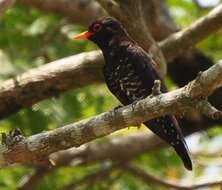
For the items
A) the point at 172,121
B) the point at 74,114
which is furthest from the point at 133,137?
the point at 172,121

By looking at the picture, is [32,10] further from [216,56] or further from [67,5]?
[216,56]

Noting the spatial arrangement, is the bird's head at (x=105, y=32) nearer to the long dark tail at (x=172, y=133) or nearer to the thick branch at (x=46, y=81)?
the thick branch at (x=46, y=81)

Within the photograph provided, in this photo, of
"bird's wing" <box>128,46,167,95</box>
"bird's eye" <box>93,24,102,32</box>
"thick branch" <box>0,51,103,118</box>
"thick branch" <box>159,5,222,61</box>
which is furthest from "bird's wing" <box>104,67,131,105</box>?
"thick branch" <box>159,5,222,61</box>

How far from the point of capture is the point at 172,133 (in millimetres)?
5180

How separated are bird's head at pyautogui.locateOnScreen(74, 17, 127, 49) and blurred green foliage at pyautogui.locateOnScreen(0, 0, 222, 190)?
0.73 m

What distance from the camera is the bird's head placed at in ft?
18.9

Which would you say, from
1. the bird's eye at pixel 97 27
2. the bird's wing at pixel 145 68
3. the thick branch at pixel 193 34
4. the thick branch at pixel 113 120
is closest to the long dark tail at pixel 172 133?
the bird's wing at pixel 145 68

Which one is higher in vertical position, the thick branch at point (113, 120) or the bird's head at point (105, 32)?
the thick branch at point (113, 120)

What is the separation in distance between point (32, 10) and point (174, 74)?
1521 mm

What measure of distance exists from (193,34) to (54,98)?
1273 millimetres

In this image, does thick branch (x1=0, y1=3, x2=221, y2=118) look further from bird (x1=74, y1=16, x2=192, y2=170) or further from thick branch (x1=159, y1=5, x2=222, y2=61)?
bird (x1=74, y1=16, x2=192, y2=170)

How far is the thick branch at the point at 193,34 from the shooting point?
626 centimetres

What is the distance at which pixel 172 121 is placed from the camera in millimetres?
5168

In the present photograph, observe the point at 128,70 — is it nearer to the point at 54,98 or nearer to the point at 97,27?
the point at 97,27
